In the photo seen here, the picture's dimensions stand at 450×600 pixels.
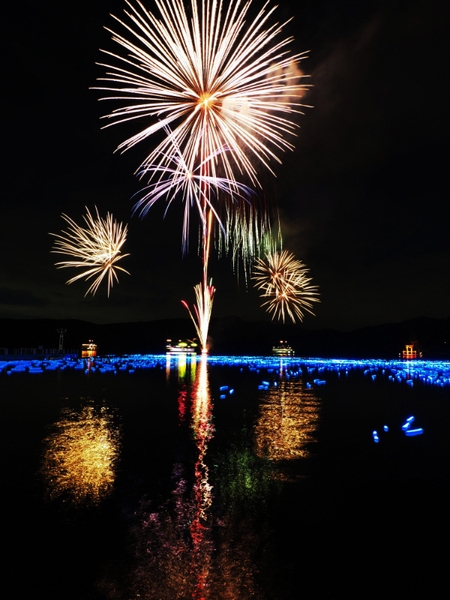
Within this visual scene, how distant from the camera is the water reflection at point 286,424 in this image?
12182 millimetres

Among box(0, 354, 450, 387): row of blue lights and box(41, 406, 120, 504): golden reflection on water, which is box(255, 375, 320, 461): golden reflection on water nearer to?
box(41, 406, 120, 504): golden reflection on water

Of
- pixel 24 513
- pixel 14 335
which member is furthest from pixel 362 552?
pixel 14 335

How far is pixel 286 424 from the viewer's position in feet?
52.9

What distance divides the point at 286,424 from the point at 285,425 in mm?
205

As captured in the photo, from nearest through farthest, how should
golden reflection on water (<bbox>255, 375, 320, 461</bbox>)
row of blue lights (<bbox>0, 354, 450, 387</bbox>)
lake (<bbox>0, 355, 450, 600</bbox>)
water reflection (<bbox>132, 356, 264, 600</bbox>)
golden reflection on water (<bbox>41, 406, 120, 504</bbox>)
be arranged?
water reflection (<bbox>132, 356, 264, 600</bbox>), lake (<bbox>0, 355, 450, 600</bbox>), golden reflection on water (<bbox>41, 406, 120, 504</bbox>), golden reflection on water (<bbox>255, 375, 320, 461</bbox>), row of blue lights (<bbox>0, 354, 450, 387</bbox>)

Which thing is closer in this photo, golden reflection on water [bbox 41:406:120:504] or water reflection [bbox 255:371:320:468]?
golden reflection on water [bbox 41:406:120:504]

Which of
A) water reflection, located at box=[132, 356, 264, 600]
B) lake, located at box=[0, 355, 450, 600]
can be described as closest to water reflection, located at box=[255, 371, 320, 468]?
lake, located at box=[0, 355, 450, 600]

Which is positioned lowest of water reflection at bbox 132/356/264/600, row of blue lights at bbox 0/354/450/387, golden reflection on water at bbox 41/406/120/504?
water reflection at bbox 132/356/264/600

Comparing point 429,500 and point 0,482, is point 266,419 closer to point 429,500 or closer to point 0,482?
point 429,500

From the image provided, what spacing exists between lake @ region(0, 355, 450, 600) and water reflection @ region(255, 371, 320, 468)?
0.10 m

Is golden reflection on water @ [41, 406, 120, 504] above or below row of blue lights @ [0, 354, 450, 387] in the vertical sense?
below

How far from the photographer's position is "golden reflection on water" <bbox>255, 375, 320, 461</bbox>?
12.2 meters

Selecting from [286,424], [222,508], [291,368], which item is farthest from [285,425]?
[291,368]

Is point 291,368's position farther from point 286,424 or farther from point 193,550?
point 193,550
